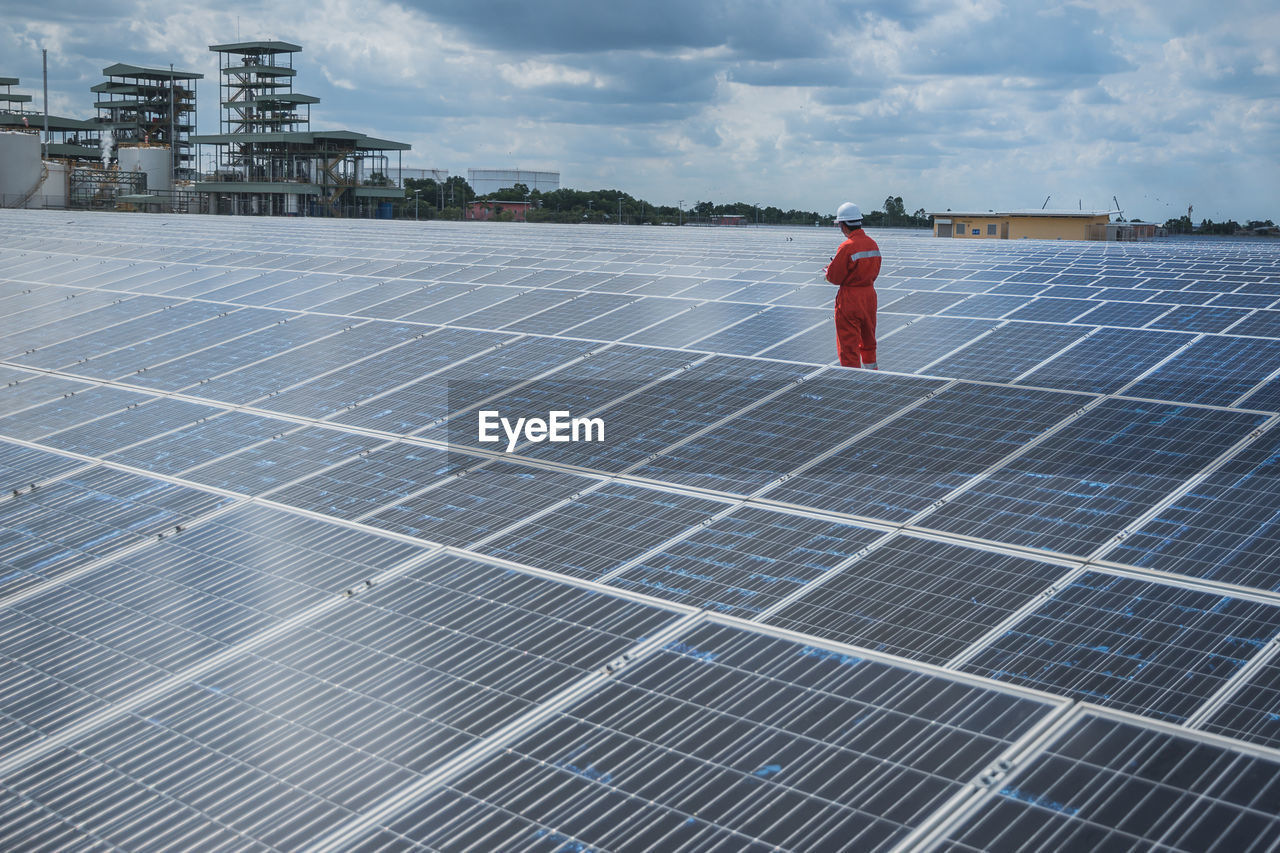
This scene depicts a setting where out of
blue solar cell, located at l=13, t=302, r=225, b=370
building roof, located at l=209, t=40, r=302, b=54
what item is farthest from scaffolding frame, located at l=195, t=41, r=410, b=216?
blue solar cell, located at l=13, t=302, r=225, b=370

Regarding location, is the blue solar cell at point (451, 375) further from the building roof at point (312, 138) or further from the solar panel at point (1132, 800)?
the building roof at point (312, 138)

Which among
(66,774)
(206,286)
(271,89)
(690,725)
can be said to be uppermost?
(271,89)

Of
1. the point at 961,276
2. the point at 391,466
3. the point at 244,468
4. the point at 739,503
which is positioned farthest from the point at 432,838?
the point at 961,276

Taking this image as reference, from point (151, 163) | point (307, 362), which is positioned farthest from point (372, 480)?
point (151, 163)

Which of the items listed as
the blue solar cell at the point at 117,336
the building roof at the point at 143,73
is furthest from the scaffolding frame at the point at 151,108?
the blue solar cell at the point at 117,336

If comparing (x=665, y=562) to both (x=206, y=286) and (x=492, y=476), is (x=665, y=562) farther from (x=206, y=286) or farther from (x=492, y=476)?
(x=206, y=286)

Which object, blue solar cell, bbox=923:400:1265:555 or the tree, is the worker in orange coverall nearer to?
blue solar cell, bbox=923:400:1265:555
